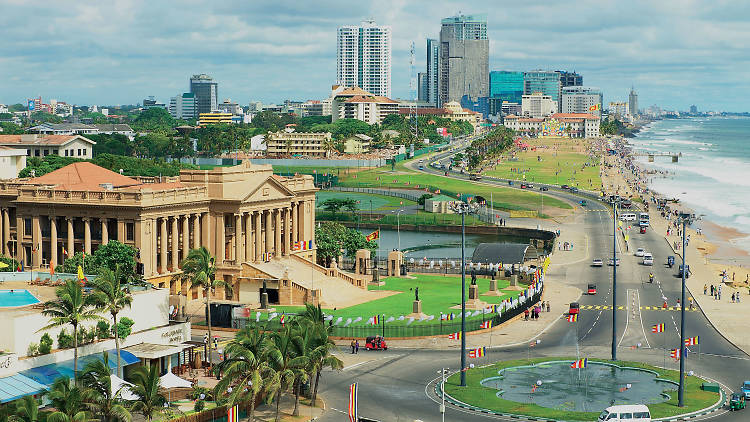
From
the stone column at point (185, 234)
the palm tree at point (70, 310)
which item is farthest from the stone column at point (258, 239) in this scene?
the palm tree at point (70, 310)

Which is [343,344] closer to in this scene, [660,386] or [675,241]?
[660,386]

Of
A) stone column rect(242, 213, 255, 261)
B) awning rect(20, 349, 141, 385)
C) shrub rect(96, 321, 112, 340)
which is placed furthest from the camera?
stone column rect(242, 213, 255, 261)

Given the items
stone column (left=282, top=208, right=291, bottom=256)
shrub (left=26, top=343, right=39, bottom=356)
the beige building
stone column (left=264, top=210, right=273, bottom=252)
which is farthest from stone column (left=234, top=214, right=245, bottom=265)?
shrub (left=26, top=343, right=39, bottom=356)

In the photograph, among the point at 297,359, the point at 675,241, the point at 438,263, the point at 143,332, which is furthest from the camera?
the point at 675,241

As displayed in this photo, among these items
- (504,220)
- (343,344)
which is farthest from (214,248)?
(504,220)

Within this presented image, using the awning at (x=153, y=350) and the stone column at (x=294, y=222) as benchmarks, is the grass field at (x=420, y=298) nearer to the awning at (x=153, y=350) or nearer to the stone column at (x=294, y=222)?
the stone column at (x=294, y=222)

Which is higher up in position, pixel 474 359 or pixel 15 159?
pixel 15 159

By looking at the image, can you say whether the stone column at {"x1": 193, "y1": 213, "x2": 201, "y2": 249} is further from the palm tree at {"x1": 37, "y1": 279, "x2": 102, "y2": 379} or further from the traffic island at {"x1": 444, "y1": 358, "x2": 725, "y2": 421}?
the palm tree at {"x1": 37, "y1": 279, "x2": 102, "y2": 379}
